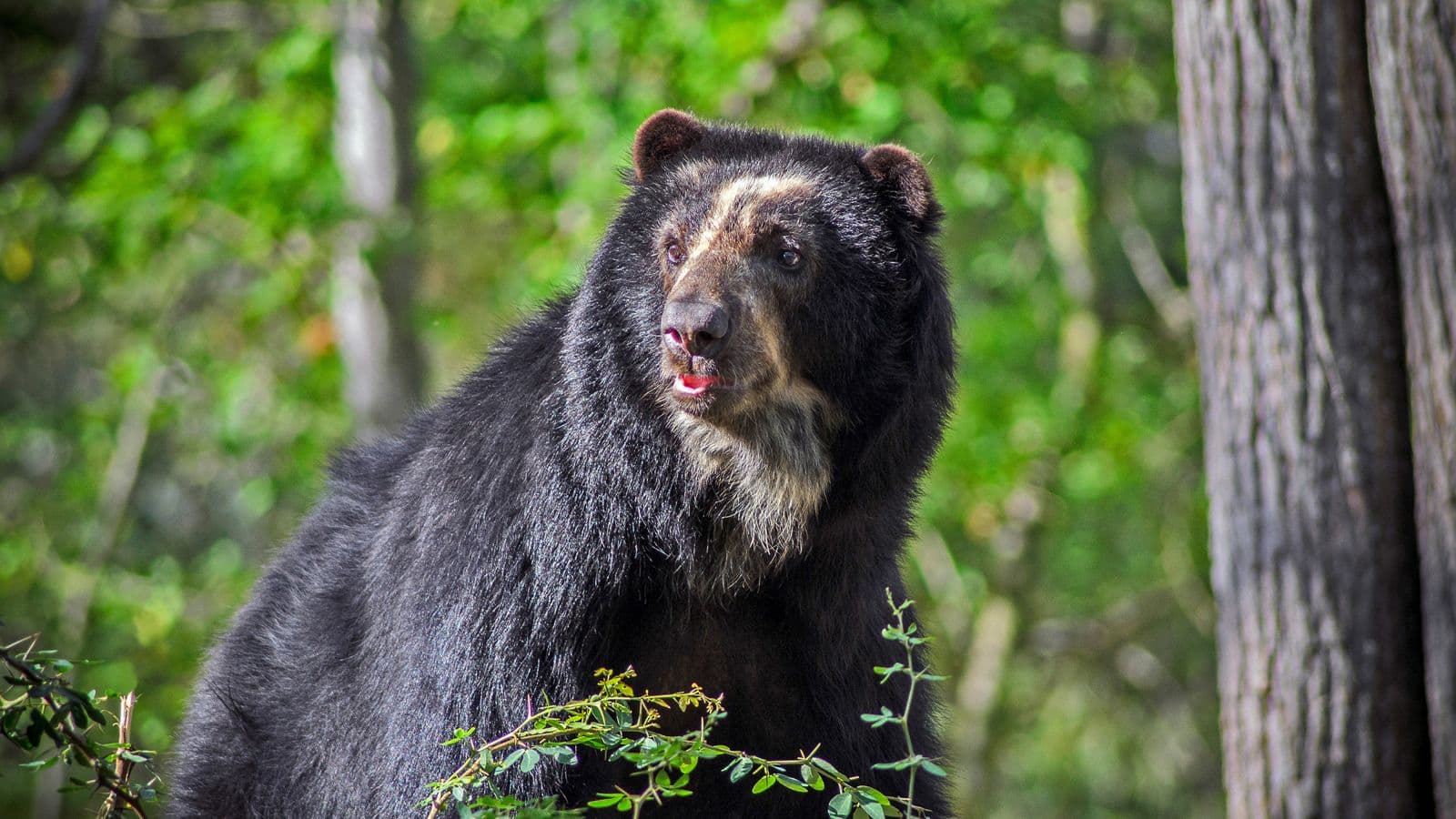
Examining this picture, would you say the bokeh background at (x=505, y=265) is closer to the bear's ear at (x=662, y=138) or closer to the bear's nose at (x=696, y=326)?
the bear's ear at (x=662, y=138)

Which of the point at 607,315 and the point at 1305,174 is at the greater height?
the point at 1305,174

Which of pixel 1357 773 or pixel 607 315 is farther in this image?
pixel 1357 773

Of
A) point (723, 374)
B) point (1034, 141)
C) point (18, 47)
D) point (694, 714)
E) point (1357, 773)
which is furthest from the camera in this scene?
point (18, 47)

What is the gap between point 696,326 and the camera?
337 cm

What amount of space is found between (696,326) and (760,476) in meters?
0.52

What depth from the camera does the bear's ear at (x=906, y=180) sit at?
12.7 feet

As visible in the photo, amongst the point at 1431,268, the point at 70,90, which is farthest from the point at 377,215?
the point at 1431,268

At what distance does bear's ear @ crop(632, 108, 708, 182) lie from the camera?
3973mm

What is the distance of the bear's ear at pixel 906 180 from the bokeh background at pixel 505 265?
9.00 ft

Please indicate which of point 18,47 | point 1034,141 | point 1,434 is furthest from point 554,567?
point 18,47

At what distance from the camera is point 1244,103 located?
15.6ft

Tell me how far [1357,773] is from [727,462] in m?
2.44

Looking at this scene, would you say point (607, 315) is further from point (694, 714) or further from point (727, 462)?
point (694, 714)

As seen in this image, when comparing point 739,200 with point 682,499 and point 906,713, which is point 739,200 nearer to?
point 682,499
